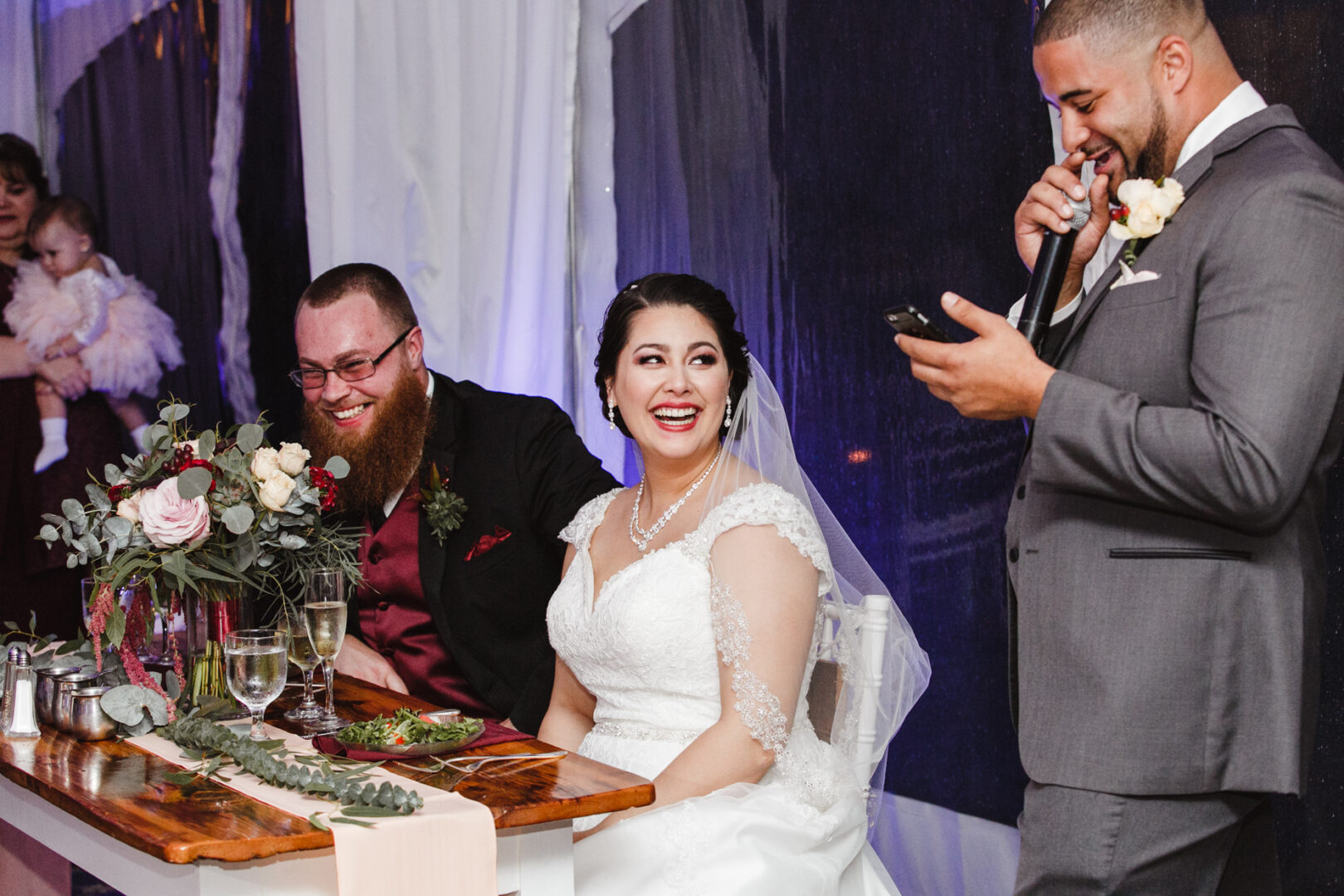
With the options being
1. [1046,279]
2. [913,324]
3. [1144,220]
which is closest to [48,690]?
[913,324]

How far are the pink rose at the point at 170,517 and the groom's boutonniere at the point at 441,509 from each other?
1.12 m

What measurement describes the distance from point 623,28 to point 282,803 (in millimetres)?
3933

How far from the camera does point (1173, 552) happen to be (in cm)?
183

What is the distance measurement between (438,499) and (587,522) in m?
0.58

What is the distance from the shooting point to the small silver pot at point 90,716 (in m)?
2.15

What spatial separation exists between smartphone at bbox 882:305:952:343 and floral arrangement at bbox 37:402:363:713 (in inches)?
46.1

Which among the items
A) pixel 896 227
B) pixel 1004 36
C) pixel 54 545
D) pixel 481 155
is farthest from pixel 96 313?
pixel 1004 36

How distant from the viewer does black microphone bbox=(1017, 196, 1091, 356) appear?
6.66 feet

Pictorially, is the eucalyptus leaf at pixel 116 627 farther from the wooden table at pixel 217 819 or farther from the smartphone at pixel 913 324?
the smartphone at pixel 913 324

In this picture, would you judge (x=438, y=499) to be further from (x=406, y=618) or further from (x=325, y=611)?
(x=325, y=611)

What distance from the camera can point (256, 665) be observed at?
2004 mm

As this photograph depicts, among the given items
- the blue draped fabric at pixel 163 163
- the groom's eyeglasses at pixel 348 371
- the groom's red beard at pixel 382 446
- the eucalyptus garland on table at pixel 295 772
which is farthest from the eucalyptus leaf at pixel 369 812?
the blue draped fabric at pixel 163 163

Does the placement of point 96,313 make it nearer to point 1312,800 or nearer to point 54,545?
point 54,545

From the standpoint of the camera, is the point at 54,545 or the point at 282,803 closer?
the point at 282,803
